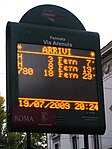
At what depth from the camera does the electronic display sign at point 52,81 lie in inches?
333

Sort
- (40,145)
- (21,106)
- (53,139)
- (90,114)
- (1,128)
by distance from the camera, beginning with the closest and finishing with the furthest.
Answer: (21,106), (90,114), (1,128), (53,139), (40,145)

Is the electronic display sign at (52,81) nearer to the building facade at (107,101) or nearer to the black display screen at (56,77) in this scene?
the black display screen at (56,77)

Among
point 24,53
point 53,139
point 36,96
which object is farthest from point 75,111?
point 53,139

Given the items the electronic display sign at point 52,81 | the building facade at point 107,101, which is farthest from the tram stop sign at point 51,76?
the building facade at point 107,101

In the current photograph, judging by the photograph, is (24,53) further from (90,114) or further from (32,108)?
(90,114)

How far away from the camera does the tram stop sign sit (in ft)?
27.8

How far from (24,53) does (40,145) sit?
41384 millimetres

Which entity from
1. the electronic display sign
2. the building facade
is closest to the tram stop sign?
the electronic display sign

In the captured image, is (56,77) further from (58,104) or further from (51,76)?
(58,104)

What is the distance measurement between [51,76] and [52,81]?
0.33ft

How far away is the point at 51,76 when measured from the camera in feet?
29.1

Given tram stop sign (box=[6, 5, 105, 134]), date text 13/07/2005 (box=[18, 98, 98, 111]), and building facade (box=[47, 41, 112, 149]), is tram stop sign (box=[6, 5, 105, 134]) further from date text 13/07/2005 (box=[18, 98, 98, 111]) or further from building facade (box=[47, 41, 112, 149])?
building facade (box=[47, 41, 112, 149])

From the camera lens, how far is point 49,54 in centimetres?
903

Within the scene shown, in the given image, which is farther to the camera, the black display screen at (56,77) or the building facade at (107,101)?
the building facade at (107,101)
